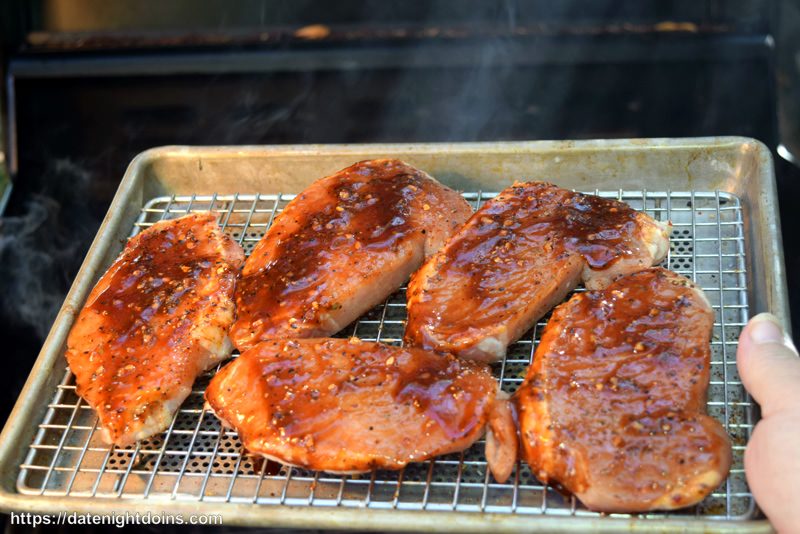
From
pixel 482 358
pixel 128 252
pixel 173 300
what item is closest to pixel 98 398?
pixel 173 300

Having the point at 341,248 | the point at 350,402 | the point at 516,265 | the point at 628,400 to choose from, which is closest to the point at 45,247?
the point at 341,248

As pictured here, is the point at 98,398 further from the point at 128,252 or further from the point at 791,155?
the point at 791,155

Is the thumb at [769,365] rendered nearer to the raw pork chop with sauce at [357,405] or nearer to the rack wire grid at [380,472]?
the rack wire grid at [380,472]

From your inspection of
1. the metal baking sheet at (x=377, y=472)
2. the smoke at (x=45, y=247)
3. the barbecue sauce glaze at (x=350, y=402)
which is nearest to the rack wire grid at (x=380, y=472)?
the metal baking sheet at (x=377, y=472)

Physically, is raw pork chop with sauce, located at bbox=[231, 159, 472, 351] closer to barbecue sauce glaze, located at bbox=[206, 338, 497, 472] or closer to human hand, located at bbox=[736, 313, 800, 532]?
barbecue sauce glaze, located at bbox=[206, 338, 497, 472]

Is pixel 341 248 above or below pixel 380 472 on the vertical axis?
above

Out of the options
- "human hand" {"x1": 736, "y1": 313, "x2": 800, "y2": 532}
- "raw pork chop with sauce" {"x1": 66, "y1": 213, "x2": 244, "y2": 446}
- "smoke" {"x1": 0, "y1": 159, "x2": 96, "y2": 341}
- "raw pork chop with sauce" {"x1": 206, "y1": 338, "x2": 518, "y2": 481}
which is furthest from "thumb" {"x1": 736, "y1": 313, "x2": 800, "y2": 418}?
"smoke" {"x1": 0, "y1": 159, "x2": 96, "y2": 341}

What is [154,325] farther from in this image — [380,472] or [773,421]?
[773,421]

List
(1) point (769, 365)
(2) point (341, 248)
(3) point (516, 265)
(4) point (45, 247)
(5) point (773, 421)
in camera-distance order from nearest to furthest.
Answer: (5) point (773, 421)
(1) point (769, 365)
(3) point (516, 265)
(2) point (341, 248)
(4) point (45, 247)
